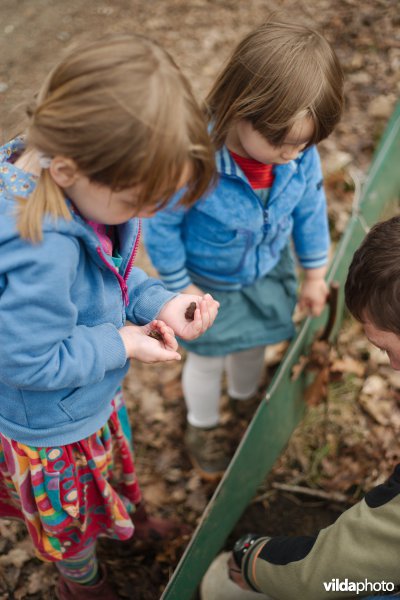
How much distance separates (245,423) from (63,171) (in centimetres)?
222

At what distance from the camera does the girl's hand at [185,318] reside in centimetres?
187

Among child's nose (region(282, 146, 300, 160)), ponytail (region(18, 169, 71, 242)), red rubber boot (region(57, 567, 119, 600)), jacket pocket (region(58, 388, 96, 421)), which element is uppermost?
ponytail (region(18, 169, 71, 242))

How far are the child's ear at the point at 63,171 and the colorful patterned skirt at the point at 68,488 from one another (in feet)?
2.60

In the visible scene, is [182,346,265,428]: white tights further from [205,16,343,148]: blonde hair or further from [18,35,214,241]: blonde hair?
[18,35,214,241]: blonde hair

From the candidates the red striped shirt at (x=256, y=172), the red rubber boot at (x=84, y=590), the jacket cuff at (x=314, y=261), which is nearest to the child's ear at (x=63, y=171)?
the red striped shirt at (x=256, y=172)

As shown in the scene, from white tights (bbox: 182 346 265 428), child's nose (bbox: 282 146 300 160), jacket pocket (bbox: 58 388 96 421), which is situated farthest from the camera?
white tights (bbox: 182 346 265 428)

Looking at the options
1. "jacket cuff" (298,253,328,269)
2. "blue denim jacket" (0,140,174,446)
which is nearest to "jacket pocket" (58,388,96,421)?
"blue denim jacket" (0,140,174,446)

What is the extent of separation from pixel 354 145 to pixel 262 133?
295 cm

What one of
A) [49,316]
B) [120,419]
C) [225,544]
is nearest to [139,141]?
[49,316]

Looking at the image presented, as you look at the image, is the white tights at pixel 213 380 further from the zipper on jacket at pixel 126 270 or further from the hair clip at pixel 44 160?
the hair clip at pixel 44 160

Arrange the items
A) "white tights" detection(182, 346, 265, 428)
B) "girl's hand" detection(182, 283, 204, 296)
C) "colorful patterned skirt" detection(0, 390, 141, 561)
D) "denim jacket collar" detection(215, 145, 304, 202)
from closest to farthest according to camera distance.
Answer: "colorful patterned skirt" detection(0, 390, 141, 561), "denim jacket collar" detection(215, 145, 304, 202), "girl's hand" detection(182, 283, 204, 296), "white tights" detection(182, 346, 265, 428)

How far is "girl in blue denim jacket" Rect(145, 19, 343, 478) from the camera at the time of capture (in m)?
1.98

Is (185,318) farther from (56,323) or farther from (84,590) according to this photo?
(84,590)

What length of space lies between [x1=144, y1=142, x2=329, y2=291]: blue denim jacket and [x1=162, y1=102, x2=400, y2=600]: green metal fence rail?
1.52 feet
